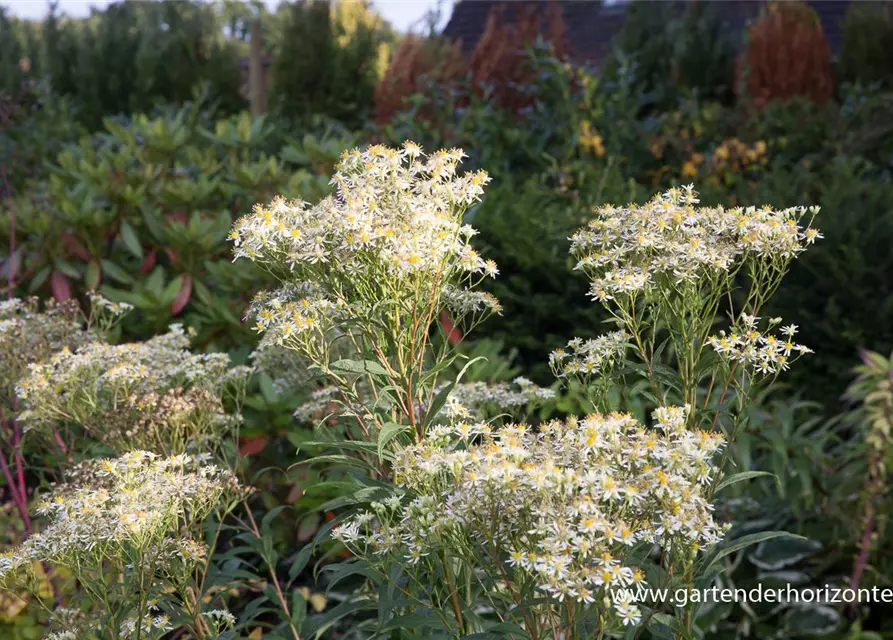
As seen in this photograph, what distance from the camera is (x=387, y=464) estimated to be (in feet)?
9.11

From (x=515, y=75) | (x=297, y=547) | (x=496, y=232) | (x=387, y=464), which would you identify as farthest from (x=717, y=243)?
(x=515, y=75)

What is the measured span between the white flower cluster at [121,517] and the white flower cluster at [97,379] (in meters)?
0.42

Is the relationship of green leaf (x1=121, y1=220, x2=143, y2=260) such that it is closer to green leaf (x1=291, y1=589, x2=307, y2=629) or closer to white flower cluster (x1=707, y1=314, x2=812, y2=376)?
green leaf (x1=291, y1=589, x2=307, y2=629)

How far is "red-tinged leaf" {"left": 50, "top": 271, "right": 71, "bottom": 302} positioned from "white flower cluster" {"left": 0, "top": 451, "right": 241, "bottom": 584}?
238 cm

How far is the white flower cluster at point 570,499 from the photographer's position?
5.68ft

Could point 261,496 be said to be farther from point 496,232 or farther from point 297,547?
point 496,232

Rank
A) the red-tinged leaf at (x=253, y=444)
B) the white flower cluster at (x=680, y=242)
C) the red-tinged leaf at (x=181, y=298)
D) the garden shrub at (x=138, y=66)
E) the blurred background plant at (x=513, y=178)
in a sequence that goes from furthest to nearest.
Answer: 1. the garden shrub at (x=138, y=66)
2. the red-tinged leaf at (x=181, y=298)
3. the blurred background plant at (x=513, y=178)
4. the red-tinged leaf at (x=253, y=444)
5. the white flower cluster at (x=680, y=242)

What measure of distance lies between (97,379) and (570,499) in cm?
153

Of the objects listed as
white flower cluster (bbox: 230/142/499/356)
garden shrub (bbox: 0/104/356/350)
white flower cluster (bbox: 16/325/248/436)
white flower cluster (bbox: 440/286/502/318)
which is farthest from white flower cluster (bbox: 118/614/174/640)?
garden shrub (bbox: 0/104/356/350)

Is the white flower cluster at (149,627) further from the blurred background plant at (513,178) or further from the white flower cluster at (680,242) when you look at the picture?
the white flower cluster at (680,242)

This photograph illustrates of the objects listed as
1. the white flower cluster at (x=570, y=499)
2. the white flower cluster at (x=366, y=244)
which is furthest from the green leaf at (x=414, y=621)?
the white flower cluster at (x=366, y=244)

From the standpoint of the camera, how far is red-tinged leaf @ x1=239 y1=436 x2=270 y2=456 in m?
3.82

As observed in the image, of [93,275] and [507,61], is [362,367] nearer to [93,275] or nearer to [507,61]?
[93,275]

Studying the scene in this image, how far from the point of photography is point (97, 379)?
2.75 meters
